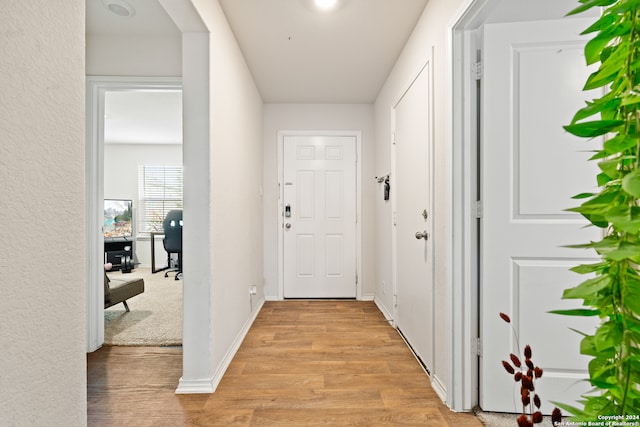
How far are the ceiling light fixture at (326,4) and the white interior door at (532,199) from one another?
990 millimetres

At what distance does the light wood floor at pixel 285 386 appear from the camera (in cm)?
171

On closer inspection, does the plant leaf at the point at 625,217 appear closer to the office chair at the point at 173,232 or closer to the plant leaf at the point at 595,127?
the plant leaf at the point at 595,127

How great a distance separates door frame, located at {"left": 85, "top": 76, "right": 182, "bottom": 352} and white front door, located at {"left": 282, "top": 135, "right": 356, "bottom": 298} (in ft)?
5.83

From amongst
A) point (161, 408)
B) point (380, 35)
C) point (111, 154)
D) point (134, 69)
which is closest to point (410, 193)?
point (380, 35)

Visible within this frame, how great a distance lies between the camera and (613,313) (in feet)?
1.42

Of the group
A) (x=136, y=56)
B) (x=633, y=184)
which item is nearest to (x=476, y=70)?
(x=633, y=184)

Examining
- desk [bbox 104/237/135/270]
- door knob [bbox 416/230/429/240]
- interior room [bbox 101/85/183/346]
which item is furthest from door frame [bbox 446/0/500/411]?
desk [bbox 104/237/135/270]

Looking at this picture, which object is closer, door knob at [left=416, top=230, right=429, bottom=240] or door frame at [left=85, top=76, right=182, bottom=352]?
door knob at [left=416, top=230, right=429, bottom=240]

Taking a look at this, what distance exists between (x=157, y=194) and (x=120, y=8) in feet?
15.8

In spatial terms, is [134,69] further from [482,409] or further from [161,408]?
[482,409]

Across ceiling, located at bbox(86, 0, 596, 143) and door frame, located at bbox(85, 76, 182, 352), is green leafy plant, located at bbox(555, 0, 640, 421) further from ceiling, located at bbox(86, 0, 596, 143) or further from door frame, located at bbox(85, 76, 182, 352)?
door frame, located at bbox(85, 76, 182, 352)

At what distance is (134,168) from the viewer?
645cm

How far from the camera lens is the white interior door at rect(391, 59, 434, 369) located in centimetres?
217

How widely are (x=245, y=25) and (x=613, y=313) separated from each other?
265 cm
